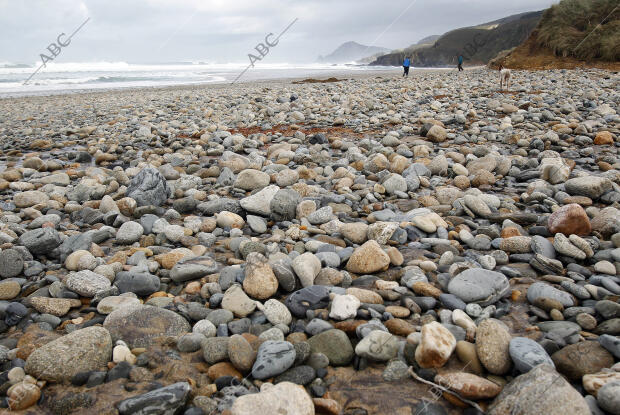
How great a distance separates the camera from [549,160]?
4215 millimetres

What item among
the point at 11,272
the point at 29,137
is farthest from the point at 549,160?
the point at 29,137

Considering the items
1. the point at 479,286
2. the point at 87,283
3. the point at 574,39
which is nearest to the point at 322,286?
the point at 479,286

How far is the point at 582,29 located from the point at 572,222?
70.7ft

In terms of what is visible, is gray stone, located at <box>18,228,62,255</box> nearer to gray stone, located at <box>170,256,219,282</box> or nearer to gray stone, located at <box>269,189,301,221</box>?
gray stone, located at <box>170,256,219,282</box>

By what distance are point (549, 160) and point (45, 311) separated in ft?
15.7

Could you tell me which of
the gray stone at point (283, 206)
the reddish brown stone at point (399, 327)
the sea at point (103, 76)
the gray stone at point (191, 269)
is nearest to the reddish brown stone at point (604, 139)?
the gray stone at point (283, 206)

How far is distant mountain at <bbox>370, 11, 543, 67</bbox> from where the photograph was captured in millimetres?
62153

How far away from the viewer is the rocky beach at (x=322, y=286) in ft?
4.99

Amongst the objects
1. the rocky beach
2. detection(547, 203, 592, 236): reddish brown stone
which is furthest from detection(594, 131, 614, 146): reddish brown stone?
detection(547, 203, 592, 236): reddish brown stone

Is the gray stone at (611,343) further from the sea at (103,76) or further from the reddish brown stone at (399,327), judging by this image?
the sea at (103,76)

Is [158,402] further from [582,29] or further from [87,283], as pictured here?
[582,29]

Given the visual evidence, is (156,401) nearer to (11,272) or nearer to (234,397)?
(234,397)

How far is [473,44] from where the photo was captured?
69125mm

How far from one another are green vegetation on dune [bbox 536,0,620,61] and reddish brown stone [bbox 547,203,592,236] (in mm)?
18164
